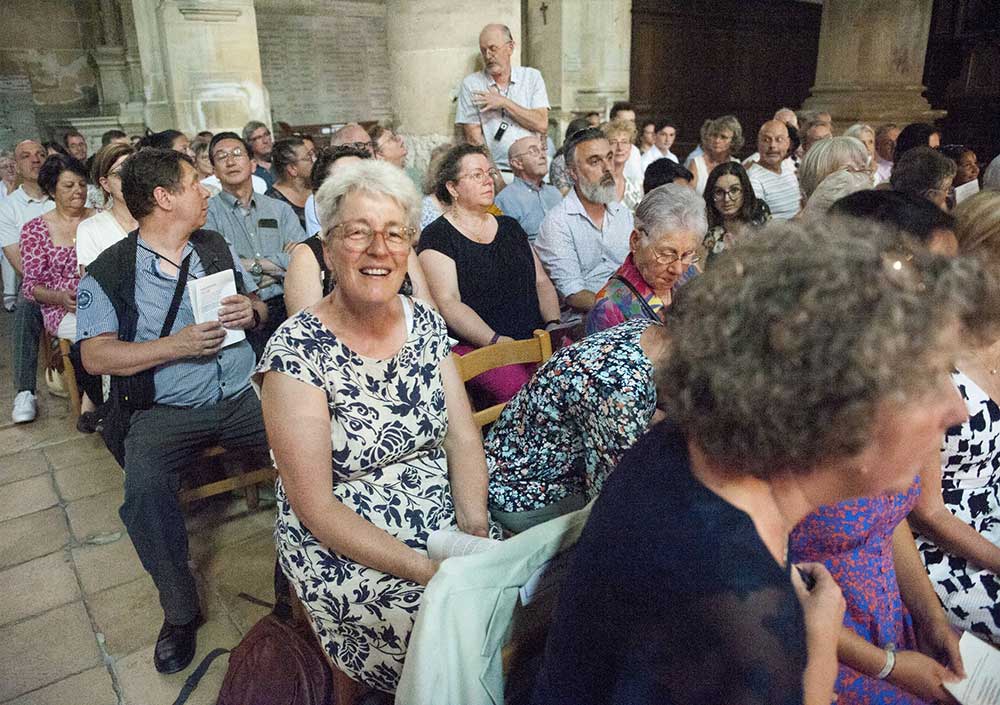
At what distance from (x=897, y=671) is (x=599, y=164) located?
2750mm

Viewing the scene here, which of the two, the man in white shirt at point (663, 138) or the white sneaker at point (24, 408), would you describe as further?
the man in white shirt at point (663, 138)

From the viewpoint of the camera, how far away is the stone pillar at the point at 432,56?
4.88m

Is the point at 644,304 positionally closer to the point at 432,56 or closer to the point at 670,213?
the point at 670,213

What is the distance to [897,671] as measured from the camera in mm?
1407

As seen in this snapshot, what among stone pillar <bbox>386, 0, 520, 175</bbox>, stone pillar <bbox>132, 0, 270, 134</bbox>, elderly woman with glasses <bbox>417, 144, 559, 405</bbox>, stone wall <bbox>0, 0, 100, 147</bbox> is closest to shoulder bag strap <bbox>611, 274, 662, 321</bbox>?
elderly woman with glasses <bbox>417, 144, 559, 405</bbox>

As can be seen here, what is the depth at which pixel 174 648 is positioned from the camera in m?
2.21

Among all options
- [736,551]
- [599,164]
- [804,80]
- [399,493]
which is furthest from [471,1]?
[804,80]

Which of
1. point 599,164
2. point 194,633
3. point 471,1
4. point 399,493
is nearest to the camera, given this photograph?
point 399,493

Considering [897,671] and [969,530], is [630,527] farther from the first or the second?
[969,530]

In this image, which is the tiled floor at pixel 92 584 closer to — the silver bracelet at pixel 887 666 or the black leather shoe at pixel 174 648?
the black leather shoe at pixel 174 648

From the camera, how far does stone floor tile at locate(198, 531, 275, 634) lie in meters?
2.49

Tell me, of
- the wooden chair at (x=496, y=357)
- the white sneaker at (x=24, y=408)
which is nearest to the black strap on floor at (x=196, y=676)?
the wooden chair at (x=496, y=357)

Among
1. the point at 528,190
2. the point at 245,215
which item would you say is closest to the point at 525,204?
the point at 528,190

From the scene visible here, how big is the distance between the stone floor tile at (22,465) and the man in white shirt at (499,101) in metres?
3.24
